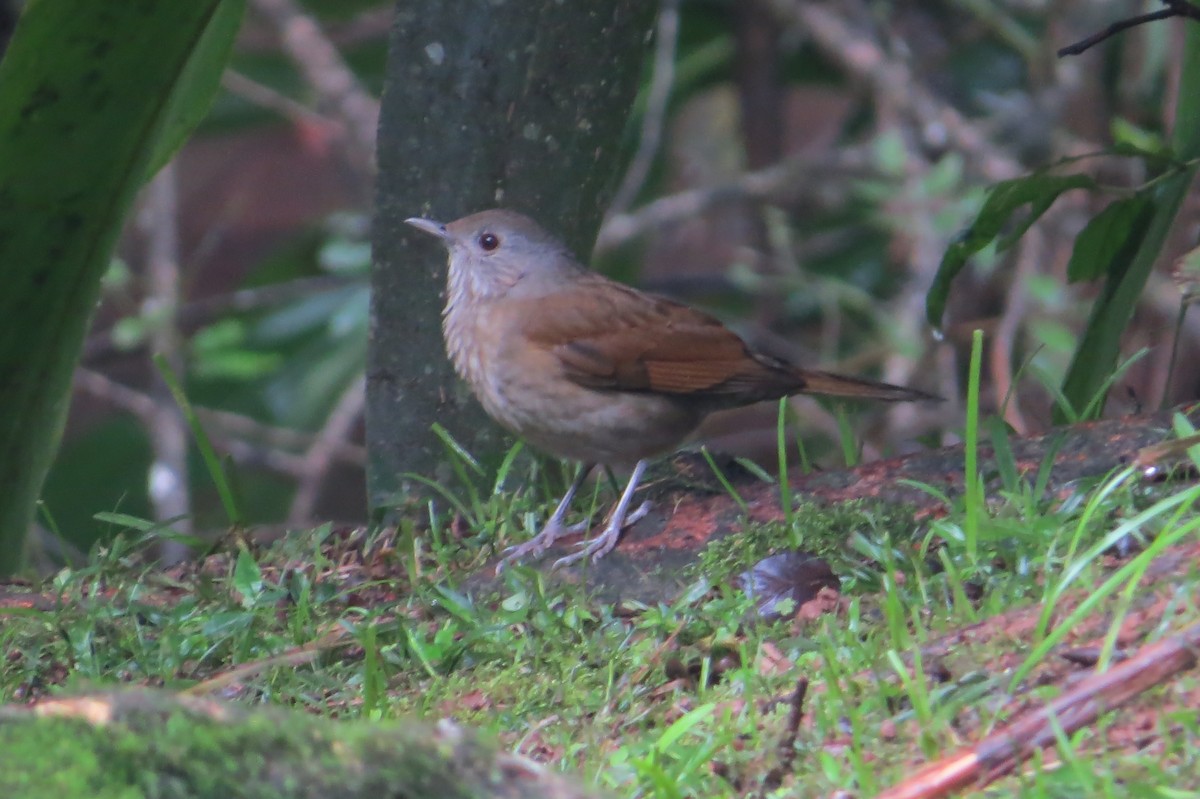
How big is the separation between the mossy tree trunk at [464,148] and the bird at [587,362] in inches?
3.5

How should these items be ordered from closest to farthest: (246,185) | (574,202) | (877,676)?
(877,676) → (574,202) → (246,185)

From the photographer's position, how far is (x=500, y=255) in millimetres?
4465

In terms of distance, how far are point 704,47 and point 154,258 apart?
3.56 meters

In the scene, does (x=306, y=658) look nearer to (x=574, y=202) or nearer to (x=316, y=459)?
(x=574, y=202)

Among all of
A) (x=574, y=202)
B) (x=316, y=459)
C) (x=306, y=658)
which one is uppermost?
(x=574, y=202)

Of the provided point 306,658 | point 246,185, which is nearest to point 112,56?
point 306,658

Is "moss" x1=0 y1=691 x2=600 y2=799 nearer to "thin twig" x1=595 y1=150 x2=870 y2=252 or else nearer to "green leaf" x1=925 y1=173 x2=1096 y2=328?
"green leaf" x1=925 y1=173 x2=1096 y2=328

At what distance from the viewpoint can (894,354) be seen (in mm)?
7285

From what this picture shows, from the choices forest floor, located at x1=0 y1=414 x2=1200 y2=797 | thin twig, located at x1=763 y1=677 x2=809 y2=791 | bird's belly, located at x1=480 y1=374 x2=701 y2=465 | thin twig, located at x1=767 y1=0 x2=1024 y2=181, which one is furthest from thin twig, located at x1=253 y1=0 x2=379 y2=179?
thin twig, located at x1=763 y1=677 x2=809 y2=791

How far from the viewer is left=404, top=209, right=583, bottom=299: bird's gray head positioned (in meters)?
4.25

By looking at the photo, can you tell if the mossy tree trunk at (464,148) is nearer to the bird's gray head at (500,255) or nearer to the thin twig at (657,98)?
the bird's gray head at (500,255)

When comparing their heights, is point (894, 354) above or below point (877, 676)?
below

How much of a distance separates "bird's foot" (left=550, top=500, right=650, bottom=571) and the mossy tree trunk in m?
0.68

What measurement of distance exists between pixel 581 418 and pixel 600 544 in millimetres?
645
